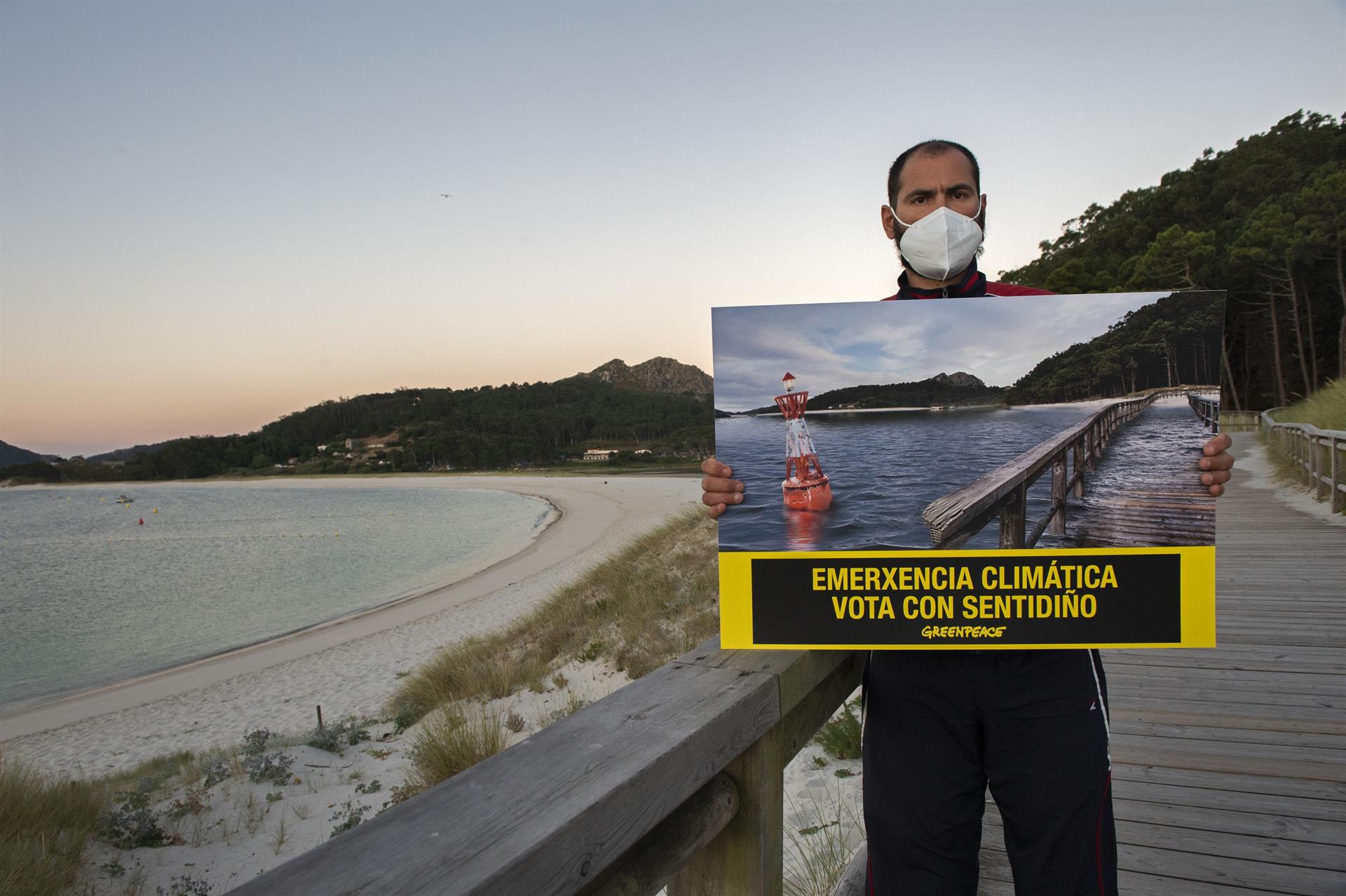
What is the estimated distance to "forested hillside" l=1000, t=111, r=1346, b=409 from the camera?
1390 inches

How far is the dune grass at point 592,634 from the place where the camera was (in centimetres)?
812

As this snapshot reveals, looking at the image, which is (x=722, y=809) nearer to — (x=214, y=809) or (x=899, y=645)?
(x=899, y=645)

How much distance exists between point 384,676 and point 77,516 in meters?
79.0

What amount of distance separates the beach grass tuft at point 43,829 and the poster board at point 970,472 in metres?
4.81

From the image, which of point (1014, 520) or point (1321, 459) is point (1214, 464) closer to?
point (1014, 520)

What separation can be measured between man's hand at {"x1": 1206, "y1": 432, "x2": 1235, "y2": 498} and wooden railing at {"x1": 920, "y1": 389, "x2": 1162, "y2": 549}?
122mm

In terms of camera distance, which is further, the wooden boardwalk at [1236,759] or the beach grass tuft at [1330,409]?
the beach grass tuft at [1330,409]

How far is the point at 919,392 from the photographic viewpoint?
1.54 m

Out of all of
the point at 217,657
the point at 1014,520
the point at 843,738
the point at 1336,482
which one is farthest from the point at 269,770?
the point at 217,657

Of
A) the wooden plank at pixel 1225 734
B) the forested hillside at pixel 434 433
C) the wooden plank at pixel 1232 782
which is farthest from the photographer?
the forested hillside at pixel 434 433

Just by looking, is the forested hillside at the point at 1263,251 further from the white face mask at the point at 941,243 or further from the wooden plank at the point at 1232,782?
the white face mask at the point at 941,243

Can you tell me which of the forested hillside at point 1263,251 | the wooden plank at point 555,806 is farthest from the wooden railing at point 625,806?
the forested hillside at point 1263,251

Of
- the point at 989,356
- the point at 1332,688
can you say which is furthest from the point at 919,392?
the point at 1332,688

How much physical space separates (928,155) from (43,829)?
663 cm
